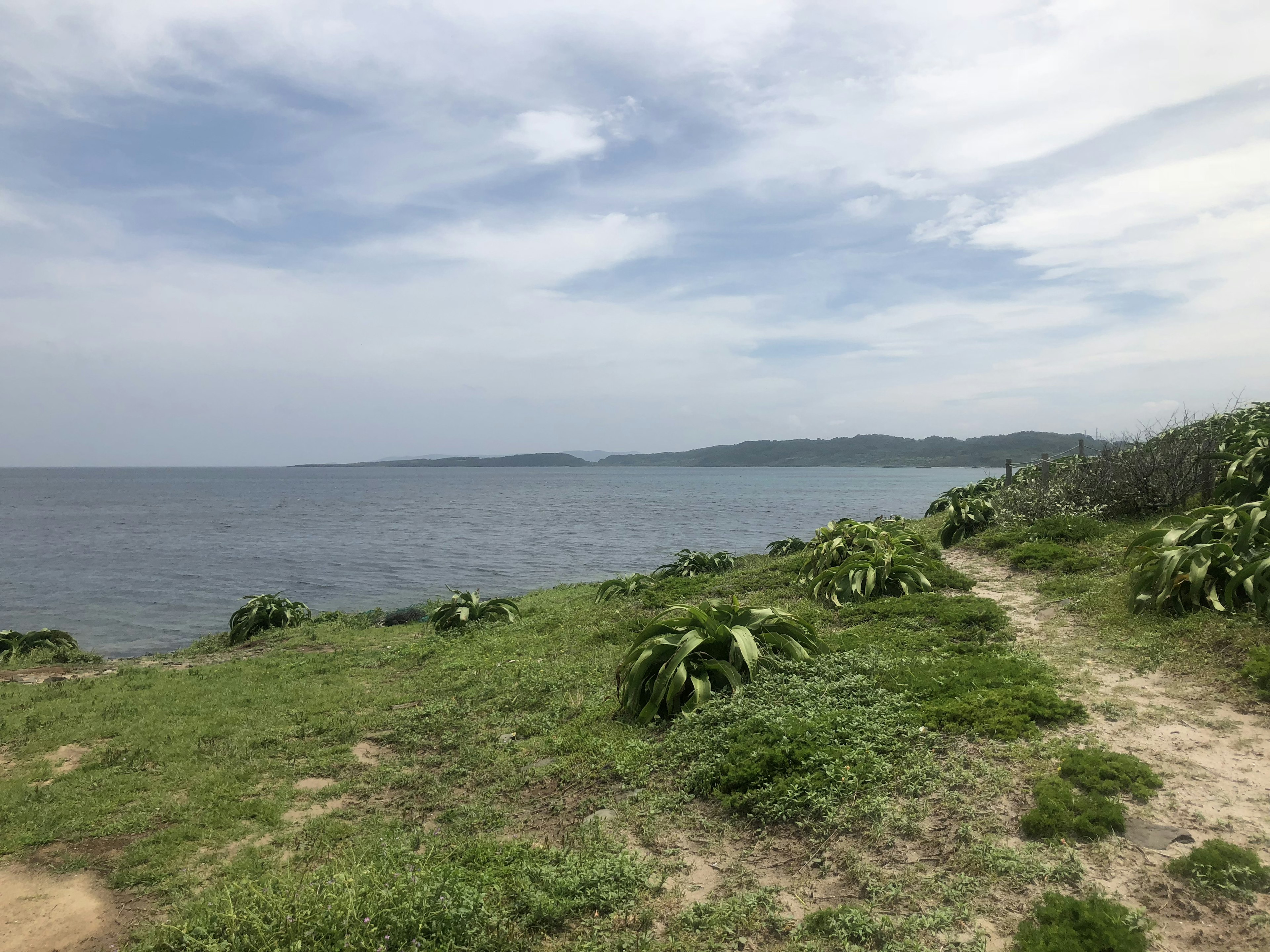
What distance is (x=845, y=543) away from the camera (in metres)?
11.2

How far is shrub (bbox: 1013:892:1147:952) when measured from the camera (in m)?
2.70

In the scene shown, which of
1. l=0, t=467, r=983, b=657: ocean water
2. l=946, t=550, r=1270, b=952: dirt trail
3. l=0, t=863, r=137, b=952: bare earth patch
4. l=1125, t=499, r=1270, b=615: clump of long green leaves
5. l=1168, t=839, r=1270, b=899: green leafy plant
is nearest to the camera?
l=946, t=550, r=1270, b=952: dirt trail

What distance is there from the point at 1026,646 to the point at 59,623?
77.1ft

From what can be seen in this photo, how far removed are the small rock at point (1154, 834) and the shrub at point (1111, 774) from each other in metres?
0.22

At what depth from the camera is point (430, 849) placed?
4.20 m

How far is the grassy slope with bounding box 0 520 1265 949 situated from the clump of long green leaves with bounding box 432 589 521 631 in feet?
8.76

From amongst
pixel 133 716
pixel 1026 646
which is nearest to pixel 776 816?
pixel 1026 646

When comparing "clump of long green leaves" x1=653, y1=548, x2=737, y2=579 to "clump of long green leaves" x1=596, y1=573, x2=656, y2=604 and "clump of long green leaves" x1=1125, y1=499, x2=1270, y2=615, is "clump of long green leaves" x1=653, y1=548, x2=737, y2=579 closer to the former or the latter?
"clump of long green leaves" x1=596, y1=573, x2=656, y2=604

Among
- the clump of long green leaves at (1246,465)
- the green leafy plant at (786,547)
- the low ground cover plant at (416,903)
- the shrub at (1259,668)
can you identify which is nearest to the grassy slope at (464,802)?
the low ground cover plant at (416,903)

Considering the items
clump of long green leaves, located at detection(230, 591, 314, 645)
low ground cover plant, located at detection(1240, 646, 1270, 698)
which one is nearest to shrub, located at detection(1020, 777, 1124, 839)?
low ground cover plant, located at detection(1240, 646, 1270, 698)

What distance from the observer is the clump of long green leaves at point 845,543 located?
426 inches

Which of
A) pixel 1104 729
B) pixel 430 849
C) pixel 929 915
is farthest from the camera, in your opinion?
pixel 1104 729

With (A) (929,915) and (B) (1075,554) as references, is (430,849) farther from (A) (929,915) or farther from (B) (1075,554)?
(B) (1075,554)

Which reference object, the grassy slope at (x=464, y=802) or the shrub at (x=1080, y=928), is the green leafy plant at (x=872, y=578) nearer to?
the grassy slope at (x=464, y=802)
